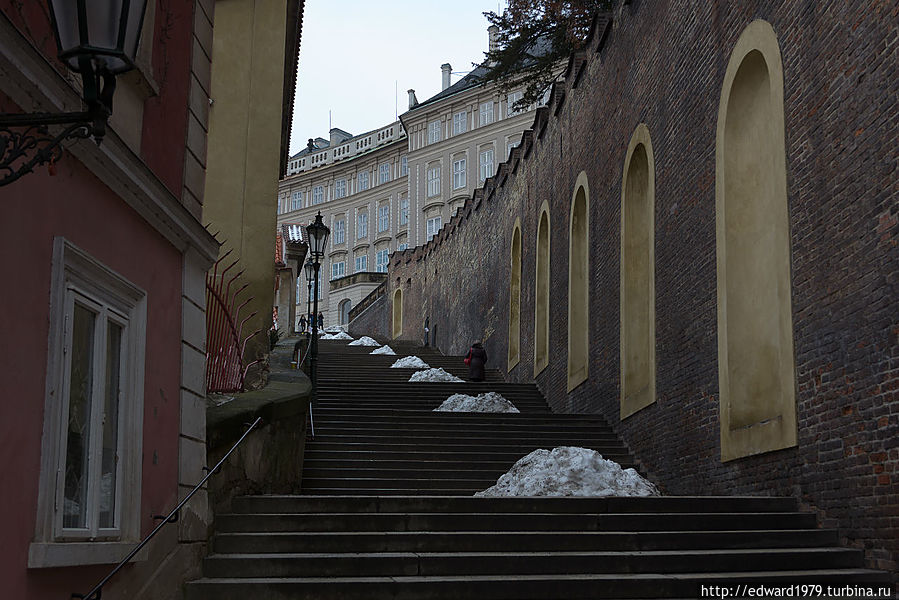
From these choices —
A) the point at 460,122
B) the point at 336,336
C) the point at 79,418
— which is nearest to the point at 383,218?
the point at 460,122

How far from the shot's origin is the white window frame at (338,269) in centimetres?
7212

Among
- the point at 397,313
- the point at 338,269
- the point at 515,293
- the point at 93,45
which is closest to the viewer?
the point at 93,45

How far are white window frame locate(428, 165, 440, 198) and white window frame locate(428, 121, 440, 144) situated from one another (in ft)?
5.48

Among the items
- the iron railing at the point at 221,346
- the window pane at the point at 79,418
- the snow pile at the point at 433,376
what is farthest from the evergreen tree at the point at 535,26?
the window pane at the point at 79,418

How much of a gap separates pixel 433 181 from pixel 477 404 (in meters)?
46.2

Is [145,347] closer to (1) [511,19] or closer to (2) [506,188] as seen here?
(1) [511,19]

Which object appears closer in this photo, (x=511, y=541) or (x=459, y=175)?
(x=511, y=541)

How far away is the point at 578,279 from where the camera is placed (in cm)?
1892

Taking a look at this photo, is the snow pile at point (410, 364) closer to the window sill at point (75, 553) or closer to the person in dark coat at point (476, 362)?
the person in dark coat at point (476, 362)

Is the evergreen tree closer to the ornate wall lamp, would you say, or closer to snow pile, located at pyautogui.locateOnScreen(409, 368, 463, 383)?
snow pile, located at pyautogui.locateOnScreen(409, 368, 463, 383)

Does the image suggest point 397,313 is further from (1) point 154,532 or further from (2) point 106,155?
(2) point 106,155

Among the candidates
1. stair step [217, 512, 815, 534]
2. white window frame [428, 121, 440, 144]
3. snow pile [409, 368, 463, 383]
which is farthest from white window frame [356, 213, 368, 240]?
stair step [217, 512, 815, 534]

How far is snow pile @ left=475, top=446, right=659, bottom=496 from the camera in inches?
415

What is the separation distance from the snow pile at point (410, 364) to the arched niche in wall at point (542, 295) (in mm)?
3231
